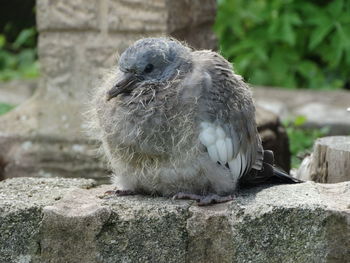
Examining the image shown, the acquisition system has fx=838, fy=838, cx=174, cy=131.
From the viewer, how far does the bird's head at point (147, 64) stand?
3734 millimetres

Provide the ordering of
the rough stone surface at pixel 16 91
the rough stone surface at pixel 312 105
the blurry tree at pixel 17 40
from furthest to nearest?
1. the blurry tree at pixel 17 40
2. the rough stone surface at pixel 16 91
3. the rough stone surface at pixel 312 105

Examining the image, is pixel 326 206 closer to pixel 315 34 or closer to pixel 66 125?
pixel 66 125

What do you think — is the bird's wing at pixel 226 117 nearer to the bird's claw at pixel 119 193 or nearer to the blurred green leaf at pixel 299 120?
the bird's claw at pixel 119 193

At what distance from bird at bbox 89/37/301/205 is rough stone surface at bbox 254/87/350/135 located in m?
4.10

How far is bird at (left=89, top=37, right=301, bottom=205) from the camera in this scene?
3.68 metres

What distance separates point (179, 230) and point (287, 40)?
5.45 meters

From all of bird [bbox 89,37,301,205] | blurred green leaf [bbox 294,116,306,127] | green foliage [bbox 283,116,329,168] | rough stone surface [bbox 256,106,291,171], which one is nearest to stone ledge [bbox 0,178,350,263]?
bird [bbox 89,37,301,205]

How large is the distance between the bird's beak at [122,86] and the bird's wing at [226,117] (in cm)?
32

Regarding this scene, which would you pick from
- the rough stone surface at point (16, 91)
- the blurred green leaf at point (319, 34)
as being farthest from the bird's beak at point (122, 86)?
the blurred green leaf at point (319, 34)

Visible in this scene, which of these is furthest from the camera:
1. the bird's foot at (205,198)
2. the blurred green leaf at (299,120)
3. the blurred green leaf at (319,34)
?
the blurred green leaf at (319,34)

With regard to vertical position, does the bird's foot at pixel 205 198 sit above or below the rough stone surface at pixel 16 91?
above

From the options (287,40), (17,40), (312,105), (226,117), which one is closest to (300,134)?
(312,105)

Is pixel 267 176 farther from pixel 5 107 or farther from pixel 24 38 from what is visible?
pixel 24 38

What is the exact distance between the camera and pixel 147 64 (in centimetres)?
374
